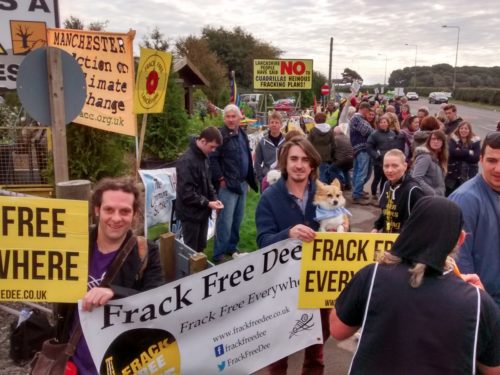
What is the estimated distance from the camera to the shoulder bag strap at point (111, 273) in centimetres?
241

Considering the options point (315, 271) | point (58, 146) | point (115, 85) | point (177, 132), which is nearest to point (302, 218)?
point (315, 271)

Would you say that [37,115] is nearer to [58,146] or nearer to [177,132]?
[58,146]

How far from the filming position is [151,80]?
603cm

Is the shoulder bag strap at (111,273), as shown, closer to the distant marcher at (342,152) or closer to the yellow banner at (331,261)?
the yellow banner at (331,261)

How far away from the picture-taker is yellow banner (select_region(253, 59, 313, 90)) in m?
19.1

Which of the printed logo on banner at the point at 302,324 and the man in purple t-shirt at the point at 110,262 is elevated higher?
the man in purple t-shirt at the point at 110,262

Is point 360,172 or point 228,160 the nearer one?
point 228,160

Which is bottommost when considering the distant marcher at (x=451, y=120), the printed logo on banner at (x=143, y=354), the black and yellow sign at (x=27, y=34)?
the printed logo on banner at (x=143, y=354)

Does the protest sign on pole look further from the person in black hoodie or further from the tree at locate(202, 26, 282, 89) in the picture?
the tree at locate(202, 26, 282, 89)

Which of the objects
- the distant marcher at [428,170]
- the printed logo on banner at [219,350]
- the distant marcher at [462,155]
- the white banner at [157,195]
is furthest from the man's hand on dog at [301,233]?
the distant marcher at [462,155]

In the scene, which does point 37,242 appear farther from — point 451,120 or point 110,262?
point 451,120

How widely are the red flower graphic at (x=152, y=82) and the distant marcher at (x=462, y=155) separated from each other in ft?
14.8

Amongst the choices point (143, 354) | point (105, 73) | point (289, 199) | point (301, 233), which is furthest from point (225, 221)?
point (143, 354)

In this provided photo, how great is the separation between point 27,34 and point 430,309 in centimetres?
586
